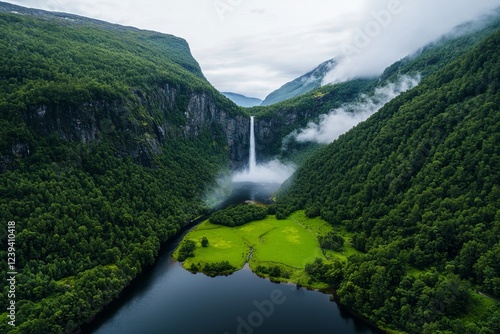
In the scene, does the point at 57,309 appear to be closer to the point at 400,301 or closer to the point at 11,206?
the point at 11,206

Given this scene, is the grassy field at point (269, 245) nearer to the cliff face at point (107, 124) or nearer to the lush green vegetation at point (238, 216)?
the lush green vegetation at point (238, 216)

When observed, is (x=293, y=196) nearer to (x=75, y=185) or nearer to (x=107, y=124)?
(x=107, y=124)

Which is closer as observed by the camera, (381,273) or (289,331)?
(289,331)

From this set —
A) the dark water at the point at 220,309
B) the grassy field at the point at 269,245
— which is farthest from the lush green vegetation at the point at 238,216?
the dark water at the point at 220,309

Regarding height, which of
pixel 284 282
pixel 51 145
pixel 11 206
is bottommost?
Result: pixel 284 282

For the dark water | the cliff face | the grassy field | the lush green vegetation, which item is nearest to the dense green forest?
the cliff face

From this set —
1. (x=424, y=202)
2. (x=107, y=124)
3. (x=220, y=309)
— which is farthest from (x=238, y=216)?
(x=424, y=202)

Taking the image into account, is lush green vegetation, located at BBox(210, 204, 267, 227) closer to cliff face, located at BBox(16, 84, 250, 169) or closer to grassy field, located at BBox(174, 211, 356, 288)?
grassy field, located at BBox(174, 211, 356, 288)

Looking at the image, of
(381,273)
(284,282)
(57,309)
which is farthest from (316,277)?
(57,309)
